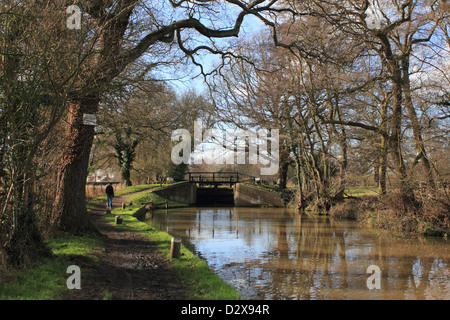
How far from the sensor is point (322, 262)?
31.3 feet

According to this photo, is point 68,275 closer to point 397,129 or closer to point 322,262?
point 322,262

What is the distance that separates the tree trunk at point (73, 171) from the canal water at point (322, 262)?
3.43 metres

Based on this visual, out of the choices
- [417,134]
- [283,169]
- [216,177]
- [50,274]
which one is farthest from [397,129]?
[216,177]

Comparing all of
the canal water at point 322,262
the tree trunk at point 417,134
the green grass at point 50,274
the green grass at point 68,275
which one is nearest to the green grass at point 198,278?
the green grass at point 68,275

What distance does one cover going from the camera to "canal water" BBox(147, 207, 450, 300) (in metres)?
7.00

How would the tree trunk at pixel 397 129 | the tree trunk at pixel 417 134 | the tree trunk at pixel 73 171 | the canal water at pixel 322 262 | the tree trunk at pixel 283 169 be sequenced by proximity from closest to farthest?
the canal water at pixel 322 262 < the tree trunk at pixel 73 171 < the tree trunk at pixel 417 134 < the tree trunk at pixel 397 129 < the tree trunk at pixel 283 169

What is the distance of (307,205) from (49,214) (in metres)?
17.9

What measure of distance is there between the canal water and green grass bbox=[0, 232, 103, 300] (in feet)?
9.18

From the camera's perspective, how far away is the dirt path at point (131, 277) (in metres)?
5.77

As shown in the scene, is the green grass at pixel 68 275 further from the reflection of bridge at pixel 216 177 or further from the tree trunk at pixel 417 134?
the reflection of bridge at pixel 216 177

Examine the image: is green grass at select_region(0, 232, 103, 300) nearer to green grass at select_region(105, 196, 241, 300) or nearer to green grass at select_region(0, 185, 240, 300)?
green grass at select_region(0, 185, 240, 300)

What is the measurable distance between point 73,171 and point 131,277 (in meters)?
3.91
